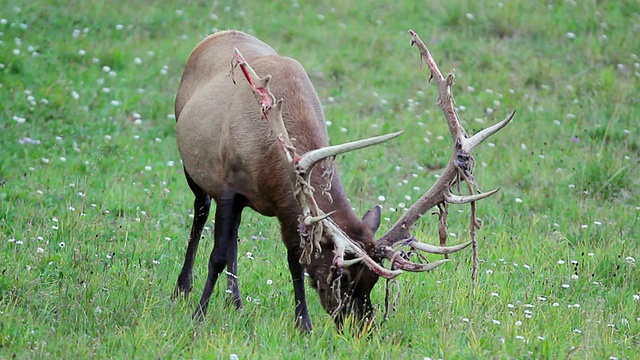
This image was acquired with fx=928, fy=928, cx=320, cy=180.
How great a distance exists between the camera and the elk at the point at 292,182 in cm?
519

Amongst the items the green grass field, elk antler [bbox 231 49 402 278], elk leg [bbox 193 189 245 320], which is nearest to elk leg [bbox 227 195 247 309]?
elk leg [bbox 193 189 245 320]

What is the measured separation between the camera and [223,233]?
6059 millimetres

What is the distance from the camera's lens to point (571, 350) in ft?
17.4

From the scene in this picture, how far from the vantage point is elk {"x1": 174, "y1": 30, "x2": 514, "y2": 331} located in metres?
5.19

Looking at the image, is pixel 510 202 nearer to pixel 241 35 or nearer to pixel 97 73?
pixel 241 35

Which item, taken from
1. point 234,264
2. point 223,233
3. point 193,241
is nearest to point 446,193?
point 223,233

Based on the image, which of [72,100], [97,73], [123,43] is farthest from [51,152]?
[123,43]

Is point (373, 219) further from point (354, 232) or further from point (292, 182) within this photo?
point (292, 182)

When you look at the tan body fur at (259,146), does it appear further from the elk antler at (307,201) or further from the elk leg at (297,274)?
the elk antler at (307,201)

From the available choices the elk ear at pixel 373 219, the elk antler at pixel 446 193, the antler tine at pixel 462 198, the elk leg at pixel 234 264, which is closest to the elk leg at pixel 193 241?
the elk leg at pixel 234 264

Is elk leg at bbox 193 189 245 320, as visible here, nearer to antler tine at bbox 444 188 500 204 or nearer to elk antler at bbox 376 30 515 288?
elk antler at bbox 376 30 515 288

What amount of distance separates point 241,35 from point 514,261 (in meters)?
2.79

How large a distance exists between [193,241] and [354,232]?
1.87 metres

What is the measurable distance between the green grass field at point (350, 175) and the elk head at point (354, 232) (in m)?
0.34
